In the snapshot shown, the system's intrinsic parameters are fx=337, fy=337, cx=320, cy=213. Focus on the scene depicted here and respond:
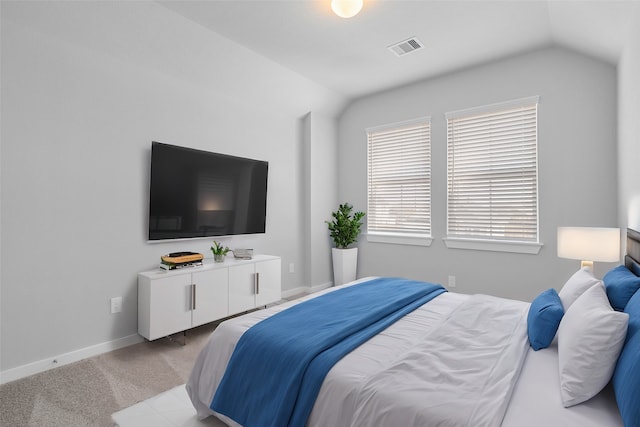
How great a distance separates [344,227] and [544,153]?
2.44m

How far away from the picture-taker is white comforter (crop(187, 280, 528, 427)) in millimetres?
1148

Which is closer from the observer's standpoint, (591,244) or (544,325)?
(544,325)

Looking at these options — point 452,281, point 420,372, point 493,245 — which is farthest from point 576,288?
point 452,281

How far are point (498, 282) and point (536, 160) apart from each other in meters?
1.35

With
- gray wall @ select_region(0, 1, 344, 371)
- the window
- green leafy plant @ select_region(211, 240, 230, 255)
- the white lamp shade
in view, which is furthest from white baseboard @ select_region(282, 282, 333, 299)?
the white lamp shade

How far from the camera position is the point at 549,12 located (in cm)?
278

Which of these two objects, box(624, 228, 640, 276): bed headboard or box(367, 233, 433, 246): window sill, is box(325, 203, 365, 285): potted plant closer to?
box(367, 233, 433, 246): window sill

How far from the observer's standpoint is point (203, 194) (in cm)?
344

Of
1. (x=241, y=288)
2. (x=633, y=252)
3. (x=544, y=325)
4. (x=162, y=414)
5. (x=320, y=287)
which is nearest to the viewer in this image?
(x=544, y=325)

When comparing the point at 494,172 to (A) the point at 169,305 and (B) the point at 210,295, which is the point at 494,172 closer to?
(B) the point at 210,295

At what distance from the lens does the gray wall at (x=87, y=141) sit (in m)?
2.39

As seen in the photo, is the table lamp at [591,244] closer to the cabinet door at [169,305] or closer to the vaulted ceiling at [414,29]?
the vaulted ceiling at [414,29]

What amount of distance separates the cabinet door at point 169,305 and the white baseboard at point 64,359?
13.7 inches

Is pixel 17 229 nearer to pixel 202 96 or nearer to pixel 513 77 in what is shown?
pixel 202 96
